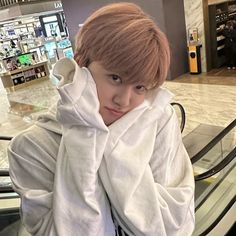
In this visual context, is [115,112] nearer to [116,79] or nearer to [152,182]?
[116,79]

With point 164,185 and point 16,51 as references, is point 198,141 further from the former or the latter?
point 16,51

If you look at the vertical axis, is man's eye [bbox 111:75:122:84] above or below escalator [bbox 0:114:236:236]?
above

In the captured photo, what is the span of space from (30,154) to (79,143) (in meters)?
0.14

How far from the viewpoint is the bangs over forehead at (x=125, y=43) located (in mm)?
790

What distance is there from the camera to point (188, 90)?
6371mm

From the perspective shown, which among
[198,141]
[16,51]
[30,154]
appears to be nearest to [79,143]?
[30,154]

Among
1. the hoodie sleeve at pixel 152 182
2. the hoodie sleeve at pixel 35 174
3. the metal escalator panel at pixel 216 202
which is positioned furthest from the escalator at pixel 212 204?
the hoodie sleeve at pixel 35 174

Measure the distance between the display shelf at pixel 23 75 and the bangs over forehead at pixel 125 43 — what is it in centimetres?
960

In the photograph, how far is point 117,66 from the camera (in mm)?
808

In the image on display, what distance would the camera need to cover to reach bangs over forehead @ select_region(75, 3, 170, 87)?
79 cm

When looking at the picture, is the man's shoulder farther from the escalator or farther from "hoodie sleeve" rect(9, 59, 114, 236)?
the escalator

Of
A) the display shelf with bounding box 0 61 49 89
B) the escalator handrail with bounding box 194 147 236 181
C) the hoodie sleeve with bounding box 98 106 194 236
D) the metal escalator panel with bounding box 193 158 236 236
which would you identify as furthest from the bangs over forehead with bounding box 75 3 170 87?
the display shelf with bounding box 0 61 49 89

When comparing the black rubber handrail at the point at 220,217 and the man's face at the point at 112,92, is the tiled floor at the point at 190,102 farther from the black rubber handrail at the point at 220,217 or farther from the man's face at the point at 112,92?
the man's face at the point at 112,92

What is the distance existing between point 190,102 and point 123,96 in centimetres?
503
